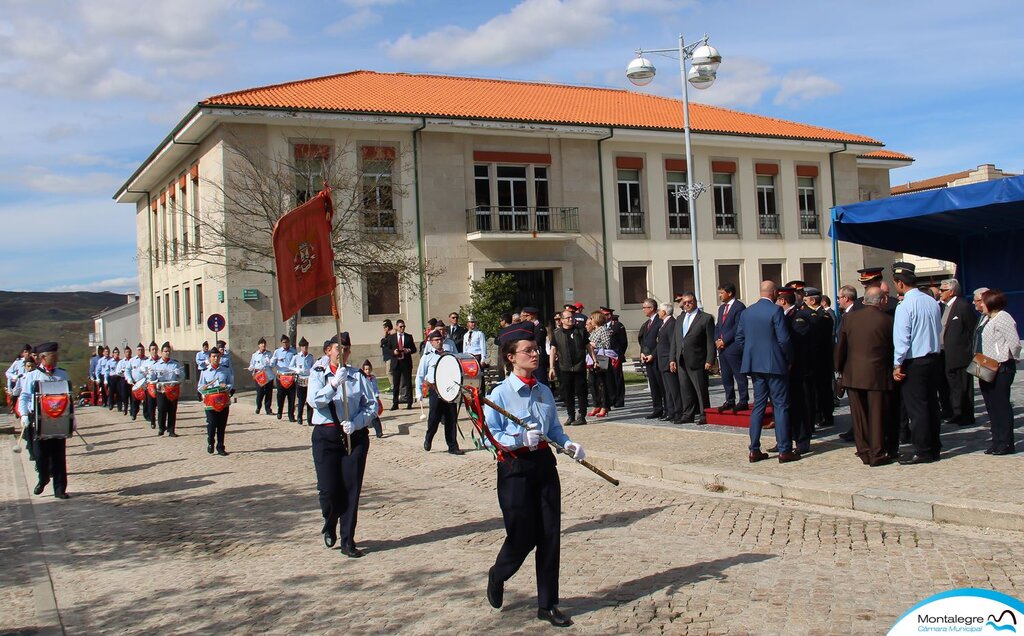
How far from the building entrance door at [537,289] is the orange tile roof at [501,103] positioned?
5566 mm

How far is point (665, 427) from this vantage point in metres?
12.7

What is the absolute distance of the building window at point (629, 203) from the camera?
114 ft

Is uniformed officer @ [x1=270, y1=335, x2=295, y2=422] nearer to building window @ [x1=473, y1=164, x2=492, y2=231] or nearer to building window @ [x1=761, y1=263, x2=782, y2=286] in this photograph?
building window @ [x1=473, y1=164, x2=492, y2=231]

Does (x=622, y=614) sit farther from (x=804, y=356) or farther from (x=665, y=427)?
(x=665, y=427)

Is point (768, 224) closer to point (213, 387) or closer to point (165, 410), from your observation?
point (165, 410)

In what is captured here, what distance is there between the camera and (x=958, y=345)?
33.9ft

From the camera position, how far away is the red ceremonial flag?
8055 mm

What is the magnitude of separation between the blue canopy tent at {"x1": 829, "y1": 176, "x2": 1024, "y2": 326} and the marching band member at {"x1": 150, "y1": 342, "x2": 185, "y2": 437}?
39.0ft

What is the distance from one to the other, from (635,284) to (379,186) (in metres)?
11.0

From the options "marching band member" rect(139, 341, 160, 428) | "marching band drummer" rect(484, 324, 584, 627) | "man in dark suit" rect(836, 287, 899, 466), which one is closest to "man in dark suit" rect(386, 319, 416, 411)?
"marching band member" rect(139, 341, 160, 428)

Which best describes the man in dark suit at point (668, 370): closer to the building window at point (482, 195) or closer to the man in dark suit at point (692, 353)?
the man in dark suit at point (692, 353)

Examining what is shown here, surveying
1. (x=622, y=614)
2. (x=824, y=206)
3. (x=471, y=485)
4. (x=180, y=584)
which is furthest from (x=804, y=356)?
(x=824, y=206)

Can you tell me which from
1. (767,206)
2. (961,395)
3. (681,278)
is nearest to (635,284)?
(681,278)

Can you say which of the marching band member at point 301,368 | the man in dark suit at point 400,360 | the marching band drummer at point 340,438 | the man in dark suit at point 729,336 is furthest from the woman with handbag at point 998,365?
the marching band member at point 301,368
